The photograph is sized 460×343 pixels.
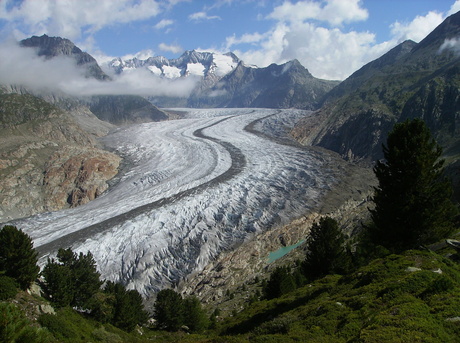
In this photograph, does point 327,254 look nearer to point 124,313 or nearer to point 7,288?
point 124,313

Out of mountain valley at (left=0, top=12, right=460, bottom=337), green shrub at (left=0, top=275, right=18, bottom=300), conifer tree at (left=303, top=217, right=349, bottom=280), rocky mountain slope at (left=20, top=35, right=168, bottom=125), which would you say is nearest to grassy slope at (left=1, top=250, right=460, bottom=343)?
mountain valley at (left=0, top=12, right=460, bottom=337)

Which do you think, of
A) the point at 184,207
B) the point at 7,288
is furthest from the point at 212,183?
the point at 7,288

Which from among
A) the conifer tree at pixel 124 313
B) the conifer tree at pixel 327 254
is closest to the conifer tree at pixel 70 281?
the conifer tree at pixel 124 313

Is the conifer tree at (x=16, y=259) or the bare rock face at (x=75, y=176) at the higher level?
the bare rock face at (x=75, y=176)

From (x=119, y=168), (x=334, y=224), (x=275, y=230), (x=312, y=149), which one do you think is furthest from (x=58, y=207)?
(x=312, y=149)

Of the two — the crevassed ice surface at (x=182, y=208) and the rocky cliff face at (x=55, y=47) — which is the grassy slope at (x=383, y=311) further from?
the rocky cliff face at (x=55, y=47)

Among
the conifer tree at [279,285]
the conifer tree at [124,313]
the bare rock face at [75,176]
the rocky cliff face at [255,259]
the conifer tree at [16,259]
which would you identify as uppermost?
the bare rock face at [75,176]
